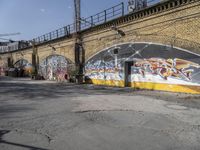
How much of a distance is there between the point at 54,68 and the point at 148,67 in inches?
838

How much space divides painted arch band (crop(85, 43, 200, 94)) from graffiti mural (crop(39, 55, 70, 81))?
7367 mm

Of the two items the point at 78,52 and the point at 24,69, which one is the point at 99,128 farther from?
the point at 24,69

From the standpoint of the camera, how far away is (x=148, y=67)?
72.5 feet

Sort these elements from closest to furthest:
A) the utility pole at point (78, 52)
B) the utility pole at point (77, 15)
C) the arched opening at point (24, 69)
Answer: the utility pole at point (78, 52), the utility pole at point (77, 15), the arched opening at point (24, 69)

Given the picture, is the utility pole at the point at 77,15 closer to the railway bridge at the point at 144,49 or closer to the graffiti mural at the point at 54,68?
the railway bridge at the point at 144,49

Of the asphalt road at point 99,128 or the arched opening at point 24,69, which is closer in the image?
the asphalt road at point 99,128

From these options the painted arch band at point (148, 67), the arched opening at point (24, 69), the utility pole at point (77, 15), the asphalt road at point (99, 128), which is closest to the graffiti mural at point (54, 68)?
the utility pole at point (77, 15)

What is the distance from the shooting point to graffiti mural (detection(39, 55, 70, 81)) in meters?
37.1

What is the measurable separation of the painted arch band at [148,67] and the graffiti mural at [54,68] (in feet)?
24.2

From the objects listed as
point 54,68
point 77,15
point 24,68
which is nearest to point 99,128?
point 77,15

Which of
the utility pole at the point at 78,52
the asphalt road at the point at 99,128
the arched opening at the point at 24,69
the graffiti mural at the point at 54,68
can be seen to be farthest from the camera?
the arched opening at the point at 24,69

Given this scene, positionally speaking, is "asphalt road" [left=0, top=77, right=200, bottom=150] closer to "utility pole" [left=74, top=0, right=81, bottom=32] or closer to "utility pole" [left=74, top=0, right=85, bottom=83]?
"utility pole" [left=74, top=0, right=85, bottom=83]

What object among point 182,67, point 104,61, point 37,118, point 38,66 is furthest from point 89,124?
point 38,66

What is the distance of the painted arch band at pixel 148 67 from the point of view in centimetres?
1836
